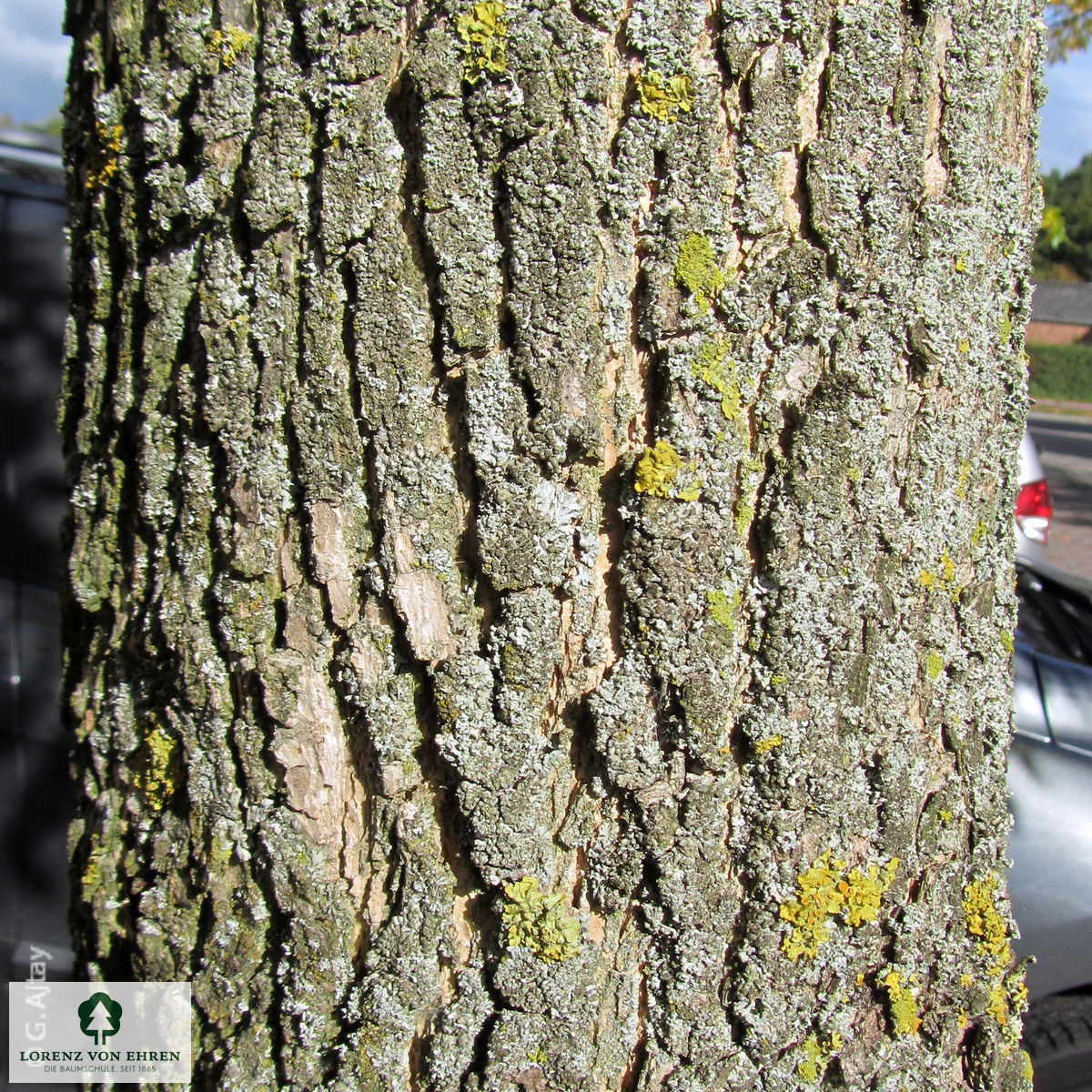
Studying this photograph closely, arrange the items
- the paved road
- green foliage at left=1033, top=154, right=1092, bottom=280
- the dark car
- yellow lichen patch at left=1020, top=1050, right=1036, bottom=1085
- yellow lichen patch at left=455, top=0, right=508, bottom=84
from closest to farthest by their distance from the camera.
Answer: yellow lichen patch at left=455, top=0, right=508, bottom=84 → yellow lichen patch at left=1020, top=1050, right=1036, bottom=1085 → the dark car → the paved road → green foliage at left=1033, top=154, right=1092, bottom=280

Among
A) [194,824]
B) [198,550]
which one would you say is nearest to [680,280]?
[198,550]

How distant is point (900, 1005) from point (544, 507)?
2.57ft

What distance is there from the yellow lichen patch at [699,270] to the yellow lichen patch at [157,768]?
0.80 metres

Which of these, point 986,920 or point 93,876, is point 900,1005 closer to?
→ point 986,920

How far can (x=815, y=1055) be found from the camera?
43.6 inches

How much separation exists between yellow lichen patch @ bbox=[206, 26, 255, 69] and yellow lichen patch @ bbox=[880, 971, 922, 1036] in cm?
132

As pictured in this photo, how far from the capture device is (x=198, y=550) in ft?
3.45

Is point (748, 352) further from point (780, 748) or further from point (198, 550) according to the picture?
point (198, 550)

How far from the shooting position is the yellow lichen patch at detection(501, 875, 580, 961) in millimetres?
1016

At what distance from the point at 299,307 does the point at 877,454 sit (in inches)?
26.2

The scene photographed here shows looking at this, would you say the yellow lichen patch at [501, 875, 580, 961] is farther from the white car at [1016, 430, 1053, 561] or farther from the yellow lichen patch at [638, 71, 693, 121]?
the white car at [1016, 430, 1053, 561]

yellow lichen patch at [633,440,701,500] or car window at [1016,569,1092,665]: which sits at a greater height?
yellow lichen patch at [633,440,701,500]

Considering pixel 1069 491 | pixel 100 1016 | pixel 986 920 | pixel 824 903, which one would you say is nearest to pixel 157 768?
pixel 100 1016

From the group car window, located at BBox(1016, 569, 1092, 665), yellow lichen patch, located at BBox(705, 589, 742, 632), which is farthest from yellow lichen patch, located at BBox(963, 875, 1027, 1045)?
car window, located at BBox(1016, 569, 1092, 665)
